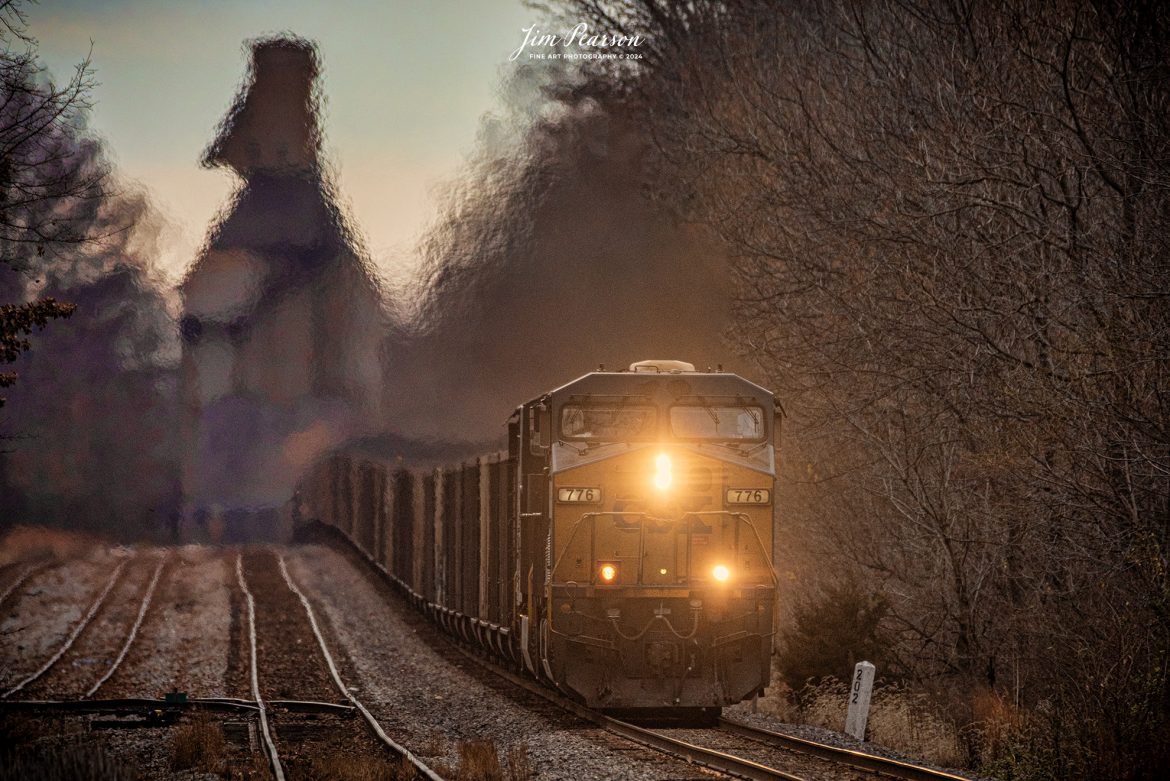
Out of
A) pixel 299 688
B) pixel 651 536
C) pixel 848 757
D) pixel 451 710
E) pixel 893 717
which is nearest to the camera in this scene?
pixel 848 757

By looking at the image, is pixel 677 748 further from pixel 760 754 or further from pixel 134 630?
pixel 134 630

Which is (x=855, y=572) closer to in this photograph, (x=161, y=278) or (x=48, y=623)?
(x=48, y=623)

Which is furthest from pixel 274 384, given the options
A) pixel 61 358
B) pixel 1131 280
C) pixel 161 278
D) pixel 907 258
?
pixel 1131 280

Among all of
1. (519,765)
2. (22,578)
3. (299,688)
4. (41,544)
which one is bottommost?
(299,688)

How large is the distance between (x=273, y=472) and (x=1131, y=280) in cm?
3567

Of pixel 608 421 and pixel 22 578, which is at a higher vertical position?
pixel 608 421

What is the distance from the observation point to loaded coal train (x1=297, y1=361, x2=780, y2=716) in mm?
13609

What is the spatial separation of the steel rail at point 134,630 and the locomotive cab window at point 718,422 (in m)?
9.88

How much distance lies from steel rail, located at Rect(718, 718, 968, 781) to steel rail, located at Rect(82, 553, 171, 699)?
10.1 metres

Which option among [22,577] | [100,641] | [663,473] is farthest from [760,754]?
[22,577]

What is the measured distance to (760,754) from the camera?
12.1 meters

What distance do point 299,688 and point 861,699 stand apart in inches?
363

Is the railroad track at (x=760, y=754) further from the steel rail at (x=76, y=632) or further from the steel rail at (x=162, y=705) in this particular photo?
the steel rail at (x=76, y=632)

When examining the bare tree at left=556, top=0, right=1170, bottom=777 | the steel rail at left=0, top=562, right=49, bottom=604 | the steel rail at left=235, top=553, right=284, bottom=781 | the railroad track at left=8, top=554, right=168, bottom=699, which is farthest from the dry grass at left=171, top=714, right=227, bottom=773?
the steel rail at left=0, top=562, right=49, bottom=604
